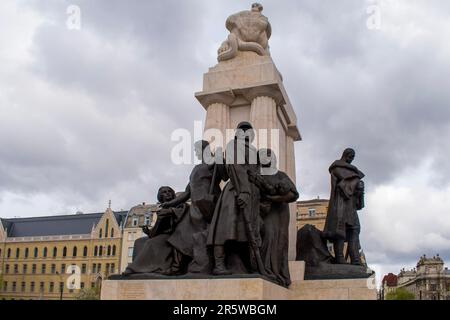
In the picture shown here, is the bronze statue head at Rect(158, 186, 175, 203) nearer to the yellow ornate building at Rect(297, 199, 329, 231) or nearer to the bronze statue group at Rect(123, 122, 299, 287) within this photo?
the bronze statue group at Rect(123, 122, 299, 287)

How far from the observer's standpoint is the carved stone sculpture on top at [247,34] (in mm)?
12625

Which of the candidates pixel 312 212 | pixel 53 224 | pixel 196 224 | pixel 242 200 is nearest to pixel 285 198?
pixel 242 200

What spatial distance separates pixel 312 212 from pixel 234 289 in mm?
38413

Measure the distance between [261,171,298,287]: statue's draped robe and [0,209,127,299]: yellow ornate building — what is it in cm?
6918

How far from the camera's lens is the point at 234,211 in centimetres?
868

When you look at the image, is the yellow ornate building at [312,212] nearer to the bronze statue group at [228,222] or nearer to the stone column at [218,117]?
the stone column at [218,117]

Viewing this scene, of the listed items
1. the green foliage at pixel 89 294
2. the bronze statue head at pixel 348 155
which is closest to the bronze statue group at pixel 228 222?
the bronze statue head at pixel 348 155

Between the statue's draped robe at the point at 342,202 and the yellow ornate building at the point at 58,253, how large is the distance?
6826 cm

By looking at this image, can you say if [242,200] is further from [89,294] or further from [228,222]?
[89,294]

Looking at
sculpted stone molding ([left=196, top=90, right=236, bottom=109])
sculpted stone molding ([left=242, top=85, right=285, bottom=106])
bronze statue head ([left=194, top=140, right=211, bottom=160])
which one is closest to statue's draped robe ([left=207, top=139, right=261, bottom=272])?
bronze statue head ([left=194, top=140, right=211, bottom=160])
